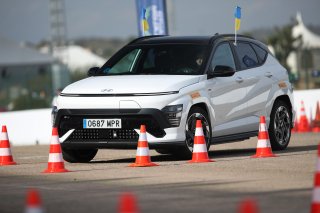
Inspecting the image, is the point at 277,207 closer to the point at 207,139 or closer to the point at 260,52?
the point at 207,139

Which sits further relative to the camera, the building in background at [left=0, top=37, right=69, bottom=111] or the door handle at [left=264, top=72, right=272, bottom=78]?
the building in background at [left=0, top=37, right=69, bottom=111]

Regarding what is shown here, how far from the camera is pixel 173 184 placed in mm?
11461

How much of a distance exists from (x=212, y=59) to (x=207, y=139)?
1264mm

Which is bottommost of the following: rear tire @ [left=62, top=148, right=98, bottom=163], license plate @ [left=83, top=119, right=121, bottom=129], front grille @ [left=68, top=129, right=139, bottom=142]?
rear tire @ [left=62, top=148, right=98, bottom=163]

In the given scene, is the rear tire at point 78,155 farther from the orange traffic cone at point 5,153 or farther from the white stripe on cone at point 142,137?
the white stripe on cone at point 142,137

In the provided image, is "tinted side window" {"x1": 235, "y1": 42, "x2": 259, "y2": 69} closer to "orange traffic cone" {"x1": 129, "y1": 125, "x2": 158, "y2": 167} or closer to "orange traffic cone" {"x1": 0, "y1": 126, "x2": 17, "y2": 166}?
"orange traffic cone" {"x1": 129, "y1": 125, "x2": 158, "y2": 167}

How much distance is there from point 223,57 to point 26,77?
3137 cm

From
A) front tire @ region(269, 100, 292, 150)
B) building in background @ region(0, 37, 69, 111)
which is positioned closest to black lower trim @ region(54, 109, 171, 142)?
front tire @ region(269, 100, 292, 150)

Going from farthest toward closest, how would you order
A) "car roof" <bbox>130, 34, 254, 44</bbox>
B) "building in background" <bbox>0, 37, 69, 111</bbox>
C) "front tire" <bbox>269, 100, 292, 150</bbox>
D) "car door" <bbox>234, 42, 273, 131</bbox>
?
1. "building in background" <bbox>0, 37, 69, 111</bbox>
2. "front tire" <bbox>269, 100, 292, 150</bbox>
3. "car door" <bbox>234, 42, 273, 131</bbox>
4. "car roof" <bbox>130, 34, 254, 44</bbox>

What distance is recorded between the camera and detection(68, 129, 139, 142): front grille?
14125mm

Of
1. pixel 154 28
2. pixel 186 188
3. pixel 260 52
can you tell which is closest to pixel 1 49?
pixel 154 28

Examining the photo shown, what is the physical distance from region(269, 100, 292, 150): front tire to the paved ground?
52 cm

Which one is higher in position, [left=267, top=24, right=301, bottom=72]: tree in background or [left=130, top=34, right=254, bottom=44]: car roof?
[left=130, top=34, right=254, bottom=44]: car roof

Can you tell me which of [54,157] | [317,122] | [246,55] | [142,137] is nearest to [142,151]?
[142,137]
